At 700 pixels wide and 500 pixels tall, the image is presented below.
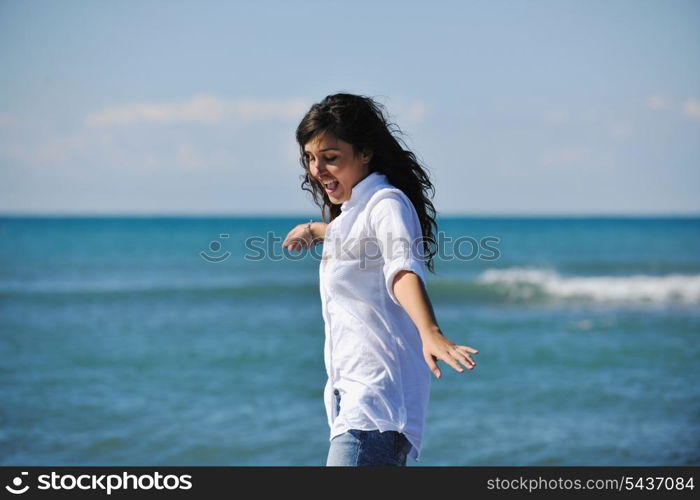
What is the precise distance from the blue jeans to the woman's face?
71 cm

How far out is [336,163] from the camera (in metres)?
2.51

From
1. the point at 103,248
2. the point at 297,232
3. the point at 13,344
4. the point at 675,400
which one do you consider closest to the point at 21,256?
the point at 103,248

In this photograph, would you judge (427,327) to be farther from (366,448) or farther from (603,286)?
(603,286)

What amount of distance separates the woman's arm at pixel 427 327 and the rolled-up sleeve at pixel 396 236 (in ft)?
0.08

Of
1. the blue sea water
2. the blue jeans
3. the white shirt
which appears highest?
the blue sea water

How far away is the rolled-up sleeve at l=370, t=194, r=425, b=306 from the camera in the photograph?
2158 mm

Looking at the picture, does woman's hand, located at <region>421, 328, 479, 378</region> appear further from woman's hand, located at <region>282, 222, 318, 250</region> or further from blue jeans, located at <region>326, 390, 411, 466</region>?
woman's hand, located at <region>282, 222, 318, 250</region>

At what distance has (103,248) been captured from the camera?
43031 millimetres

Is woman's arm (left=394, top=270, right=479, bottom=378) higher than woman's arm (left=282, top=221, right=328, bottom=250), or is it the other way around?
woman's arm (left=282, top=221, right=328, bottom=250)

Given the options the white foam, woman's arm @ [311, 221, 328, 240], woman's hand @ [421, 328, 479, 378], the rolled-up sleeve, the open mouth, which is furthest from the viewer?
the white foam

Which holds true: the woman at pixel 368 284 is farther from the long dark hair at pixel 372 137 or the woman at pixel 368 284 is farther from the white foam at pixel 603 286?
the white foam at pixel 603 286

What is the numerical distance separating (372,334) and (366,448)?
0.32m
